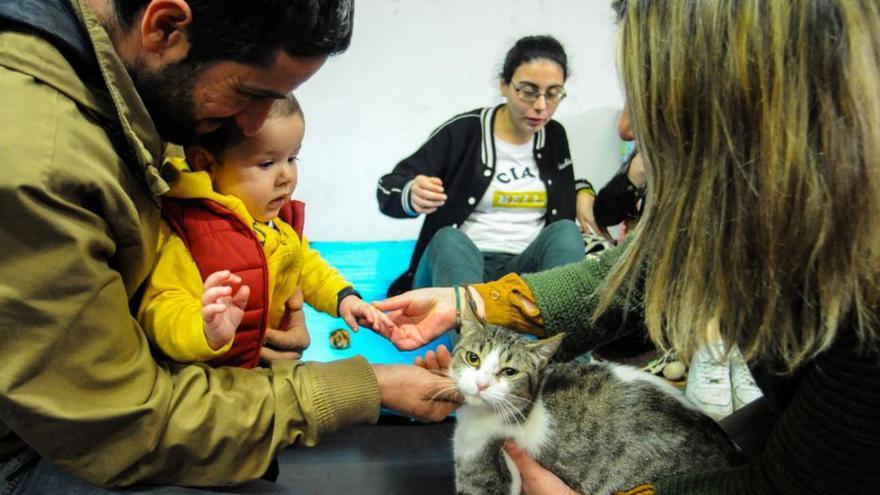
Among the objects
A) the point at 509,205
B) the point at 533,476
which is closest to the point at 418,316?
the point at 533,476

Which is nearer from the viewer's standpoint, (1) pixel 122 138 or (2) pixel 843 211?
(2) pixel 843 211

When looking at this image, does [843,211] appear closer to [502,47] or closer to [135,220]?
[135,220]

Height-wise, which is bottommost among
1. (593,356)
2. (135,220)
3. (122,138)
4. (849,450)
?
(593,356)

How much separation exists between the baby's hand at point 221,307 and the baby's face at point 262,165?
30 cm

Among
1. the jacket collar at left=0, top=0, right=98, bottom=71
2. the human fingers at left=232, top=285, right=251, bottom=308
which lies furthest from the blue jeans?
the jacket collar at left=0, top=0, right=98, bottom=71

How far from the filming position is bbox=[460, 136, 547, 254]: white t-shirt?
2395 millimetres

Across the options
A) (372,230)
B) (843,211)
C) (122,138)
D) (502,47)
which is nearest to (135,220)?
(122,138)

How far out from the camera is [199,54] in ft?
2.88

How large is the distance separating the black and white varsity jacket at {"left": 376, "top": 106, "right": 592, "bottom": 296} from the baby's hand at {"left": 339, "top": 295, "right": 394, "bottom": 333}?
88 centimetres

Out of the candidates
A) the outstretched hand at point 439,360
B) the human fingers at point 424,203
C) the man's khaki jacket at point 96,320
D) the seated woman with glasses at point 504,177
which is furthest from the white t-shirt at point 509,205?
the man's khaki jacket at point 96,320

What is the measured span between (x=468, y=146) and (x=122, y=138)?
159 centimetres

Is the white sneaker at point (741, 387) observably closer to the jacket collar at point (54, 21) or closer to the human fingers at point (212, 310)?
the human fingers at point (212, 310)

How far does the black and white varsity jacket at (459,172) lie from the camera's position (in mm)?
2332

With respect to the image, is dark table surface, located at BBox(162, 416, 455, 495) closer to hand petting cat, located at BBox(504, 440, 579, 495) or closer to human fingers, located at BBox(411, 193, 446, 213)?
hand petting cat, located at BBox(504, 440, 579, 495)
